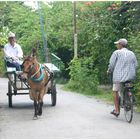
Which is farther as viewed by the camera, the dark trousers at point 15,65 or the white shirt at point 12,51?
the white shirt at point 12,51

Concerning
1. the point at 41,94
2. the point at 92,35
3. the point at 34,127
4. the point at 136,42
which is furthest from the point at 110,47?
the point at 34,127

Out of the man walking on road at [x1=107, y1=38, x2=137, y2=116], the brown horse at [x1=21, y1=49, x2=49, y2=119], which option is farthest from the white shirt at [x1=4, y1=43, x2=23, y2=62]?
the man walking on road at [x1=107, y1=38, x2=137, y2=116]

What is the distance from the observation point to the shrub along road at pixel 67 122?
35.3 ft

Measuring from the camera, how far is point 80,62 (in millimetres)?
23000

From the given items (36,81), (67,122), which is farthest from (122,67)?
(36,81)

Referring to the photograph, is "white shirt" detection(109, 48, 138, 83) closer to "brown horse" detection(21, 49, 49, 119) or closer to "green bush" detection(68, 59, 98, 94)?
"brown horse" detection(21, 49, 49, 119)

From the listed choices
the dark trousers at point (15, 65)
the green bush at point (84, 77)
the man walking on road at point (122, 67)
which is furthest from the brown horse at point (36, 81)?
the green bush at point (84, 77)

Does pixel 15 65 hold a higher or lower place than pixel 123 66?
lower

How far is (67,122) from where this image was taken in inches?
488

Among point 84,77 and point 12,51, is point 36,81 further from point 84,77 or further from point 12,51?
point 84,77

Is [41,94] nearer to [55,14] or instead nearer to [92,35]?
[92,35]

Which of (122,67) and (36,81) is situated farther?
(36,81)

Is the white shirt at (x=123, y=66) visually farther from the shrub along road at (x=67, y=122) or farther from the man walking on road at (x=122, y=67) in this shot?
the shrub along road at (x=67, y=122)

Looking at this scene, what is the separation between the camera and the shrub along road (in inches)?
424
